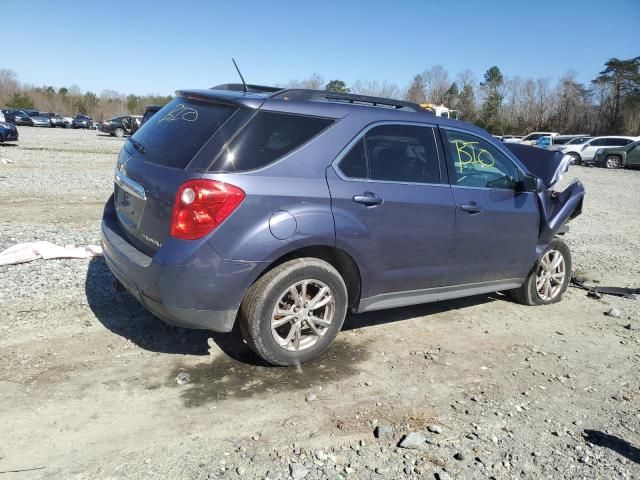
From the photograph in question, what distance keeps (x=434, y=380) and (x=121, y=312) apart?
8.72ft

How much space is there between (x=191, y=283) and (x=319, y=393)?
1.11 metres

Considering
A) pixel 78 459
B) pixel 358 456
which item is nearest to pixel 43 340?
pixel 78 459

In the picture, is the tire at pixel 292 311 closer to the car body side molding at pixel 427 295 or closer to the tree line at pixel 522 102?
the car body side molding at pixel 427 295

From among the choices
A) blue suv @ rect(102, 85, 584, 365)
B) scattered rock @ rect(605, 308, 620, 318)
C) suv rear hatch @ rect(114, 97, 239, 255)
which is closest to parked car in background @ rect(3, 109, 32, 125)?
suv rear hatch @ rect(114, 97, 239, 255)

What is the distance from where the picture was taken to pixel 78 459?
2668mm

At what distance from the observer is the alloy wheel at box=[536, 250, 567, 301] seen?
555 cm

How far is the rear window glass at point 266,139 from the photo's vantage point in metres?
3.39

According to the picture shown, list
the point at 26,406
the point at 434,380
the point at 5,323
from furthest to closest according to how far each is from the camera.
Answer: the point at 5,323 < the point at 434,380 < the point at 26,406

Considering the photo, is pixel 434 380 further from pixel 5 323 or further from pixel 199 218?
pixel 5 323

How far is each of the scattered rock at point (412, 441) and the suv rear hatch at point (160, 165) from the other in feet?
6.26

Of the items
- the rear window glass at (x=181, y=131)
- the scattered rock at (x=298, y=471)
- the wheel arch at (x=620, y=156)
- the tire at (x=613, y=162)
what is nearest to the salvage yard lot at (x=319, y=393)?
the scattered rock at (x=298, y=471)

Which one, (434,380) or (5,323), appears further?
(5,323)

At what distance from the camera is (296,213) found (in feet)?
11.5

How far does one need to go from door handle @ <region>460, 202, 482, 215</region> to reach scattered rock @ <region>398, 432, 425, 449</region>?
2.06m
